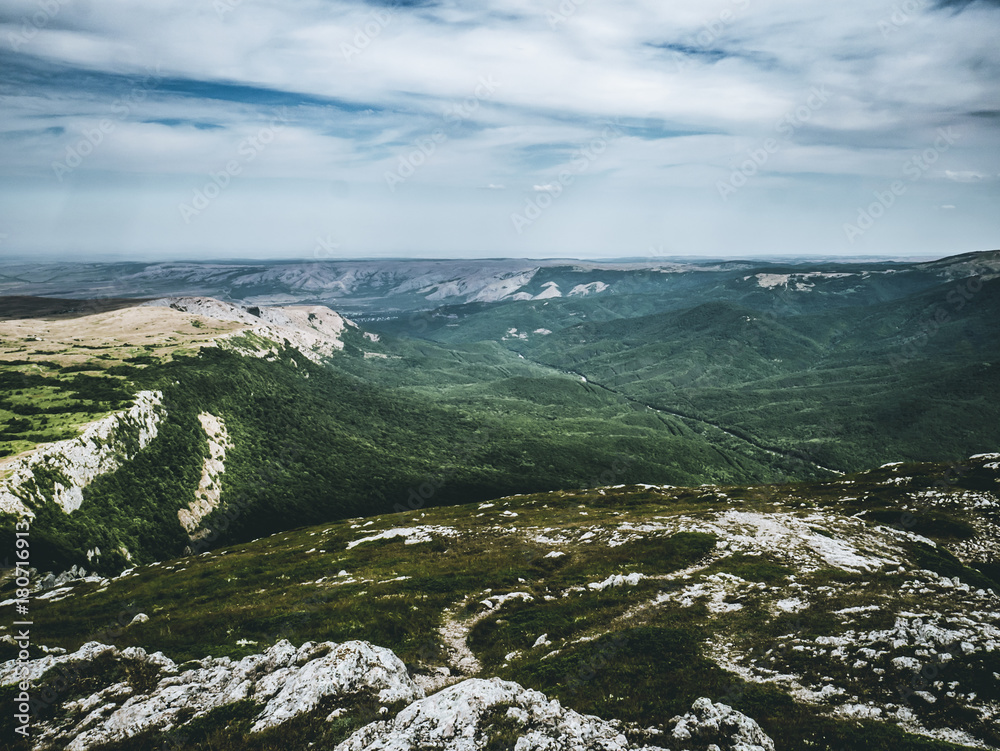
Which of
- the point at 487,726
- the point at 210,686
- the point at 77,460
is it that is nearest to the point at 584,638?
the point at 487,726

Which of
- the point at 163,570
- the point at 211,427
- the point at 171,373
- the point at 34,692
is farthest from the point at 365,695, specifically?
the point at 171,373

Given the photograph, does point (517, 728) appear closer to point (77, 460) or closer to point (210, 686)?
point (210, 686)

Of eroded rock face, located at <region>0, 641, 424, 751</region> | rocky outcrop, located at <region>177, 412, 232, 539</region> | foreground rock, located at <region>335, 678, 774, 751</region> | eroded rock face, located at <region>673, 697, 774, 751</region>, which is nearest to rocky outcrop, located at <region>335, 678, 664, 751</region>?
foreground rock, located at <region>335, 678, 774, 751</region>

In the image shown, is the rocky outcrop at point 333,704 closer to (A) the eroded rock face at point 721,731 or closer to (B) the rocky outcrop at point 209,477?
(A) the eroded rock face at point 721,731

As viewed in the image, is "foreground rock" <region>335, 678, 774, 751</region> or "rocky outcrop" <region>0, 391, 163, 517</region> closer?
"foreground rock" <region>335, 678, 774, 751</region>

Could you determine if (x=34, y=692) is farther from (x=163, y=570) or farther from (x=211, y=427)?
(x=211, y=427)

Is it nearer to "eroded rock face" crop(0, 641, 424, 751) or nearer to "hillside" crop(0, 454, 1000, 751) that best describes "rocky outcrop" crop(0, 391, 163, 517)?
"hillside" crop(0, 454, 1000, 751)
